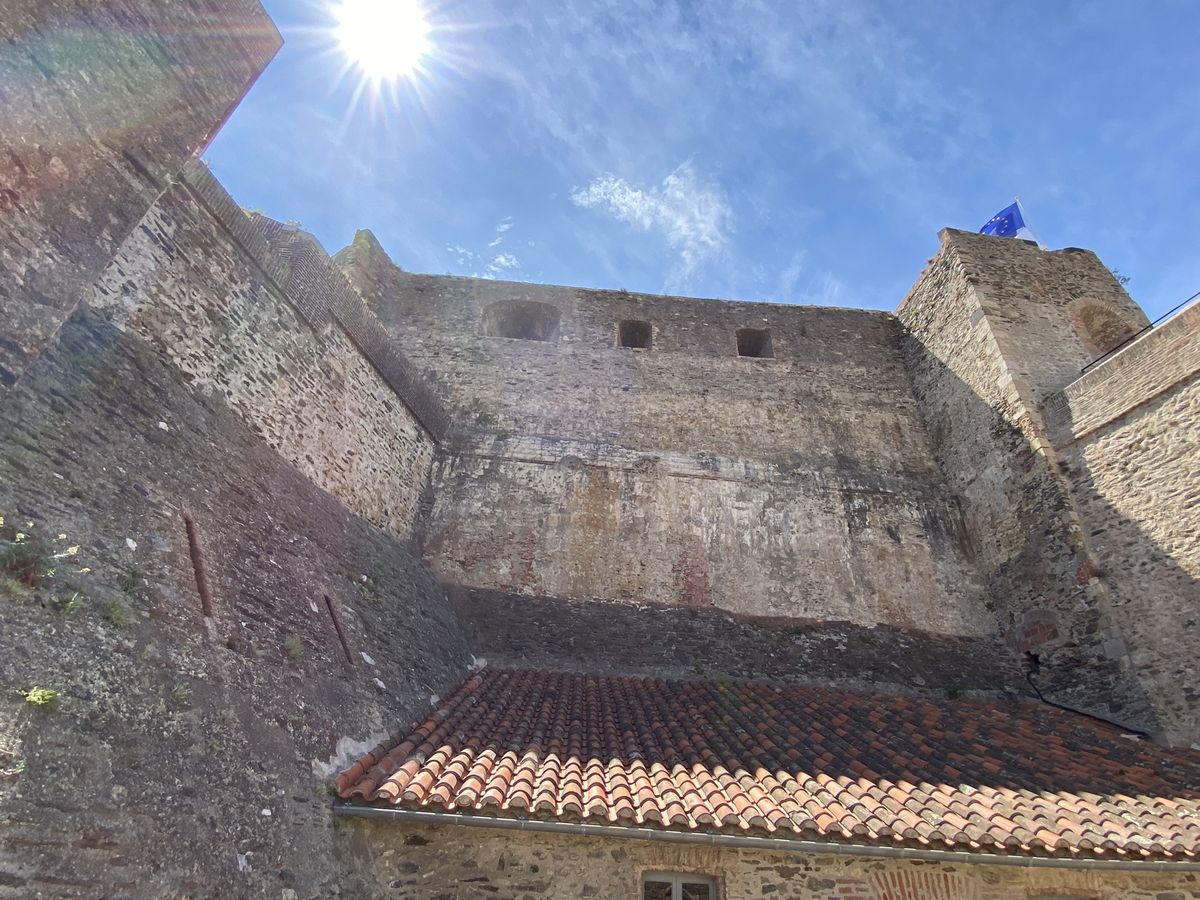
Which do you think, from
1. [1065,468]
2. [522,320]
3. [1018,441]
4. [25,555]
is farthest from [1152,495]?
[25,555]

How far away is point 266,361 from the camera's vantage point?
6758 millimetres

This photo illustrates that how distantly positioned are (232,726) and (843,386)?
1097 centimetres

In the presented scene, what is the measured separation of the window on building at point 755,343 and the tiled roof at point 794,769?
6.95 metres

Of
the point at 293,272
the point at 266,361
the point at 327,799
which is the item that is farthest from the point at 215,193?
the point at 327,799

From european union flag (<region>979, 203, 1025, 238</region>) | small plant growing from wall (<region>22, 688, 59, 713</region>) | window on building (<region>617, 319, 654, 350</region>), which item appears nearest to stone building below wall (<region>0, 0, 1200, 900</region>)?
small plant growing from wall (<region>22, 688, 59, 713</region>)

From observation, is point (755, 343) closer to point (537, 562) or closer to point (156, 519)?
point (537, 562)

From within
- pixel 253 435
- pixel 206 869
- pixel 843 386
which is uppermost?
pixel 843 386

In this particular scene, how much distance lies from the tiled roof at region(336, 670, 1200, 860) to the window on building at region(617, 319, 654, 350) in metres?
6.88

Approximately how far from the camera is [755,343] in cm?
1315

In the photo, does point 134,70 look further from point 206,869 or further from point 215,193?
point 206,869

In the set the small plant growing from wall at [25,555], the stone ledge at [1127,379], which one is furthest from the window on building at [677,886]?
the stone ledge at [1127,379]

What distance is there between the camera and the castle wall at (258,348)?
17.7 ft

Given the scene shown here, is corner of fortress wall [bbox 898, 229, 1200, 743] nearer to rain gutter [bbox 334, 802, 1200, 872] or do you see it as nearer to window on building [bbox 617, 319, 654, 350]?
rain gutter [bbox 334, 802, 1200, 872]

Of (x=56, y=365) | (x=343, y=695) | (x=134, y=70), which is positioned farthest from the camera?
(x=343, y=695)
